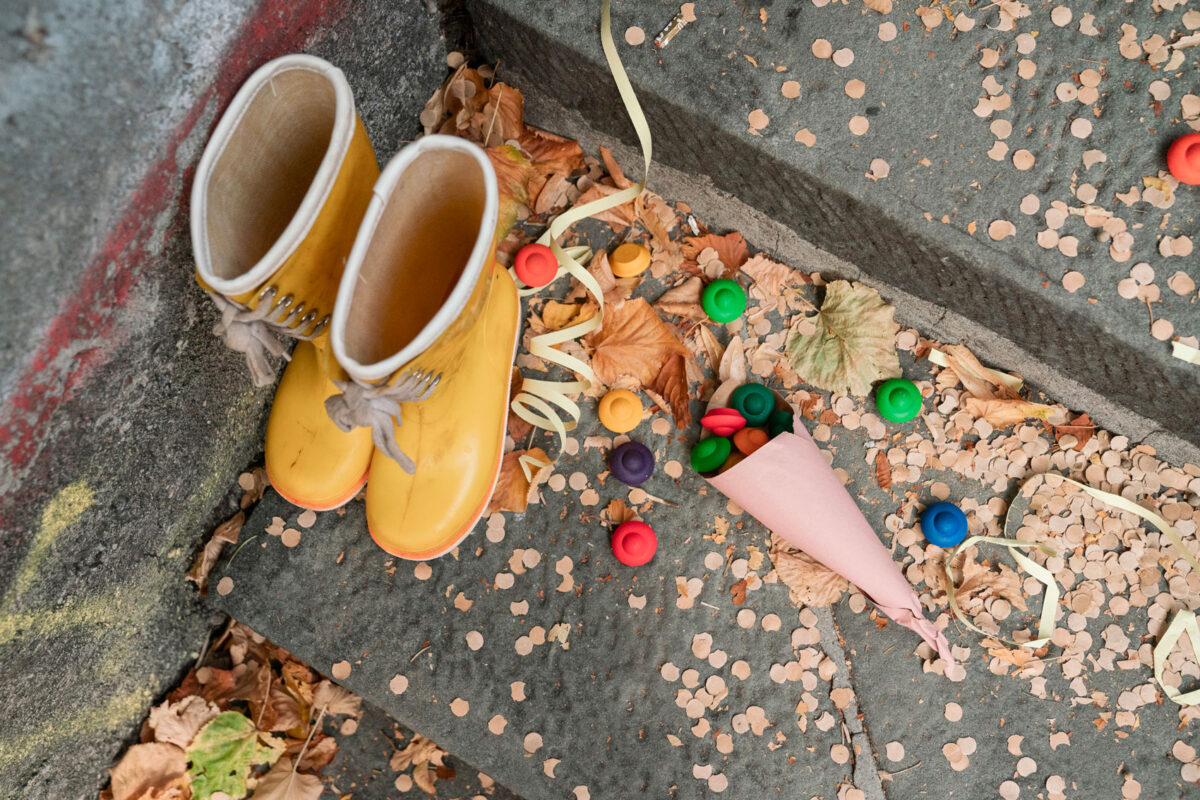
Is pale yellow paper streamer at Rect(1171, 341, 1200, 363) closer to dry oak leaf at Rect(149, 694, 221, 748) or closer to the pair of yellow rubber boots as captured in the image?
the pair of yellow rubber boots

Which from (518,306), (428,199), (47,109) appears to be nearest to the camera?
(47,109)

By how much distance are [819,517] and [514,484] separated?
2.62ft

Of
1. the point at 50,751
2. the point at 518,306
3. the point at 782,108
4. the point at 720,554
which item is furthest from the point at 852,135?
the point at 50,751

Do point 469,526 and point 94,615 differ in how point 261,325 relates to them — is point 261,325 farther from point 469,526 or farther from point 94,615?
point 94,615

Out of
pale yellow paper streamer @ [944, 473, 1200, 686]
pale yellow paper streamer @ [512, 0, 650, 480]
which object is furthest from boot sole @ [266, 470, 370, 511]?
pale yellow paper streamer @ [944, 473, 1200, 686]

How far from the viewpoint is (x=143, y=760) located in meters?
2.07

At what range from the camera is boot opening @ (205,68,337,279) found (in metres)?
1.53

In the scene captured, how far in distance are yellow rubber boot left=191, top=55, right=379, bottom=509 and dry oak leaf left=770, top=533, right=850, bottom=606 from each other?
1221mm

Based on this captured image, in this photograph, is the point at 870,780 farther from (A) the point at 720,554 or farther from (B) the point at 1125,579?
(B) the point at 1125,579

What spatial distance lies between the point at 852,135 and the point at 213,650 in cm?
217

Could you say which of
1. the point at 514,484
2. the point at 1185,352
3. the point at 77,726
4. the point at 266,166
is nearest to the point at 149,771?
the point at 77,726

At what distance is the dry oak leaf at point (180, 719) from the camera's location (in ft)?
6.90

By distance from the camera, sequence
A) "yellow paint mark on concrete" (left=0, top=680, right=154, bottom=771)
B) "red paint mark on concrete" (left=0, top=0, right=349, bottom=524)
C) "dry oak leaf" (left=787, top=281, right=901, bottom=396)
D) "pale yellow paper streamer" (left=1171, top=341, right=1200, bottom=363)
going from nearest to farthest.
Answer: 1. "red paint mark on concrete" (left=0, top=0, right=349, bottom=524)
2. "yellow paint mark on concrete" (left=0, top=680, right=154, bottom=771)
3. "pale yellow paper streamer" (left=1171, top=341, right=1200, bottom=363)
4. "dry oak leaf" (left=787, top=281, right=901, bottom=396)

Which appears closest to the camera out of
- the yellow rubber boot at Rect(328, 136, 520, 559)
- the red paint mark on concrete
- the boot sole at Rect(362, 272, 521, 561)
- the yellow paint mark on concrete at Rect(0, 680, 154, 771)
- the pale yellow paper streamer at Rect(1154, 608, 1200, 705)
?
the red paint mark on concrete
